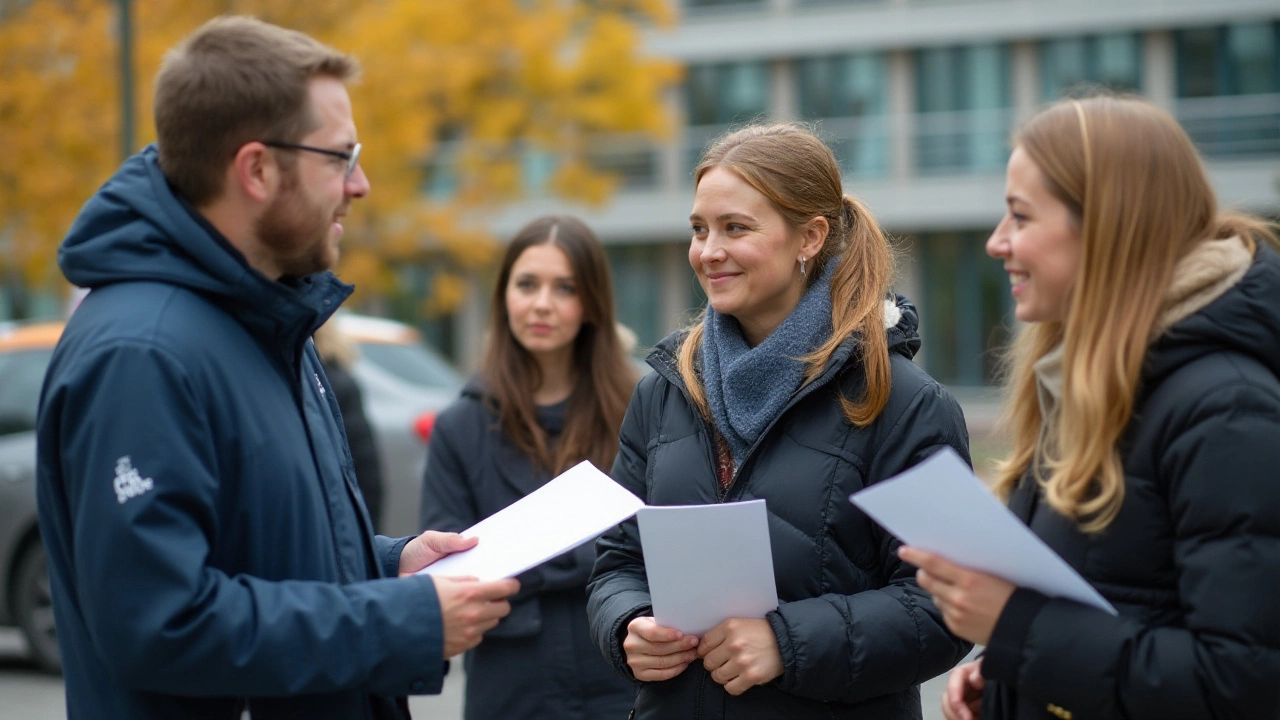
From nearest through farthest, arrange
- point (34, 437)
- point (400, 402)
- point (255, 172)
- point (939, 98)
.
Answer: point (255, 172)
point (34, 437)
point (400, 402)
point (939, 98)

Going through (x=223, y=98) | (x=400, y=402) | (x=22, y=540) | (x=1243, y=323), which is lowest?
(x=22, y=540)

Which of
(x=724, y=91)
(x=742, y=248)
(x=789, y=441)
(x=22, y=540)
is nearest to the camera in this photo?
(x=789, y=441)

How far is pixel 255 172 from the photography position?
252 centimetres

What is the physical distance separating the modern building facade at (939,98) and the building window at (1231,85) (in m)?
0.03

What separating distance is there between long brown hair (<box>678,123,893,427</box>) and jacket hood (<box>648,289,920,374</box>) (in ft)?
0.09

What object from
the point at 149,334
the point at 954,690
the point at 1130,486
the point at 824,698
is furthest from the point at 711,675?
the point at 149,334

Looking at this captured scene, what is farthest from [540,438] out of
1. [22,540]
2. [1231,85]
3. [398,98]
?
[1231,85]

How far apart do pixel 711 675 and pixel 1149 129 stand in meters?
1.48

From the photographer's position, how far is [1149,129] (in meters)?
2.45

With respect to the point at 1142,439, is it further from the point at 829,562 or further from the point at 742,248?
the point at 742,248

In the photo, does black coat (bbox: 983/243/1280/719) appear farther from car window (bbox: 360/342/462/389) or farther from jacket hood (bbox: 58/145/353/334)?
car window (bbox: 360/342/462/389)

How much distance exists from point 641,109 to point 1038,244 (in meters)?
20.9

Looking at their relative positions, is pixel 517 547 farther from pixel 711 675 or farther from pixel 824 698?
pixel 824 698

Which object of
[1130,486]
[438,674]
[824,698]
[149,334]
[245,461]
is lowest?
[824,698]
